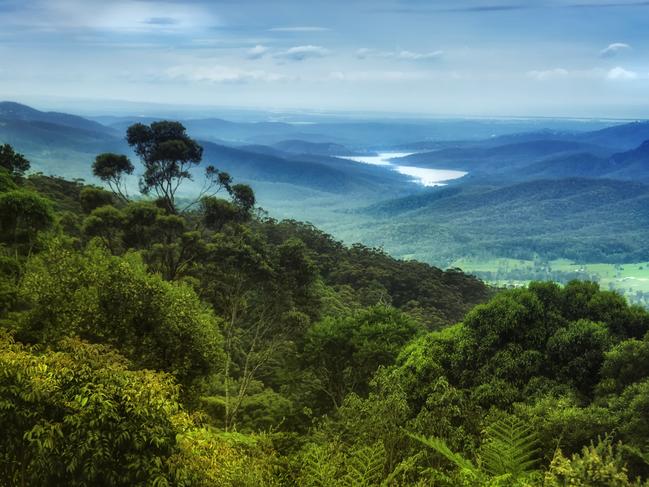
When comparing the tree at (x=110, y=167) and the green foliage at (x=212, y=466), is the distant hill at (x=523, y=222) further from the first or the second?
the green foliage at (x=212, y=466)

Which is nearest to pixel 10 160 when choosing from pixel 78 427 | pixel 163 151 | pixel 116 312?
pixel 163 151

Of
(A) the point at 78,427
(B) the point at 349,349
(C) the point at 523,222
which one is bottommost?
(C) the point at 523,222

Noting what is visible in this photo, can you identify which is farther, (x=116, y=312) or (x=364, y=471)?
(x=116, y=312)

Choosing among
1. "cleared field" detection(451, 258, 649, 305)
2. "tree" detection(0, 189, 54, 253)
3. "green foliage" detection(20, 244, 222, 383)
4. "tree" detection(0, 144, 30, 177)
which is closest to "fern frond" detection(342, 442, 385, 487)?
"green foliage" detection(20, 244, 222, 383)

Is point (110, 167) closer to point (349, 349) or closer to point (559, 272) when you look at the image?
point (349, 349)

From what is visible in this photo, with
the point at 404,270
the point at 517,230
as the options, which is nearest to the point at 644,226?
the point at 517,230

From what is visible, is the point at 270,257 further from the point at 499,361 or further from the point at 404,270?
the point at 404,270

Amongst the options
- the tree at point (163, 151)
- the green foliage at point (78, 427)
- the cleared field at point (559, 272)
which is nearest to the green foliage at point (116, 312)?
the green foliage at point (78, 427)

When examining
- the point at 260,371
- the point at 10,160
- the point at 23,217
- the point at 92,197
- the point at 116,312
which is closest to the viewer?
the point at 116,312

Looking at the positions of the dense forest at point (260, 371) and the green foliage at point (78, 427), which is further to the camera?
the dense forest at point (260, 371)
